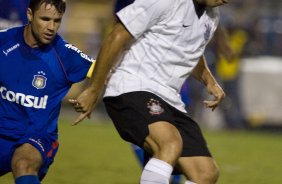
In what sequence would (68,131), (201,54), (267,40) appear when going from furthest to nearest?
(267,40) < (68,131) < (201,54)

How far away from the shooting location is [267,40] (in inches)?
748

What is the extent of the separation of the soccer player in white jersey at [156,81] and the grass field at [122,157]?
289cm

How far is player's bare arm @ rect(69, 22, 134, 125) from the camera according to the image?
18.3 ft

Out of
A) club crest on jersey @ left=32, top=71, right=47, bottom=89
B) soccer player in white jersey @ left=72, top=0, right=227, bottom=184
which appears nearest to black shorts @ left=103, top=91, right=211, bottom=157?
soccer player in white jersey @ left=72, top=0, right=227, bottom=184

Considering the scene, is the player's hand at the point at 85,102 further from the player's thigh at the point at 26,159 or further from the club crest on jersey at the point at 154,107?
the player's thigh at the point at 26,159

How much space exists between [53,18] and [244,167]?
17.6 ft

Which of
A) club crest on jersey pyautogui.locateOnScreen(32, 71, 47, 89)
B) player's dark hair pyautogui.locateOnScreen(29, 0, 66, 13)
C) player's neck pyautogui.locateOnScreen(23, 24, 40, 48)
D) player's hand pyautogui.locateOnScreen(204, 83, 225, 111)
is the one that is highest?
player's dark hair pyautogui.locateOnScreen(29, 0, 66, 13)

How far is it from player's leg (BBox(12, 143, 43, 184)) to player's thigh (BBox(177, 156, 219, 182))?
0.97m

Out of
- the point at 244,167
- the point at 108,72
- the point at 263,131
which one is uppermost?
the point at 108,72

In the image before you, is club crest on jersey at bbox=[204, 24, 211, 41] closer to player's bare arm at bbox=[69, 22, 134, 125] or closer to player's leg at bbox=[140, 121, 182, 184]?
player's bare arm at bbox=[69, 22, 134, 125]

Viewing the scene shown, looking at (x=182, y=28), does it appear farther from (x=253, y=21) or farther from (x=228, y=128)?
(x=253, y=21)

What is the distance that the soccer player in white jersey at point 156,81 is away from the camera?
18.3ft

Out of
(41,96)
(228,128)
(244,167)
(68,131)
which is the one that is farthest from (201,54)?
(228,128)

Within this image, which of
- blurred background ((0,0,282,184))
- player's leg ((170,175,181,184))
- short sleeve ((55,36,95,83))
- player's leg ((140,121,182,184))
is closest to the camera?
player's leg ((140,121,182,184))
